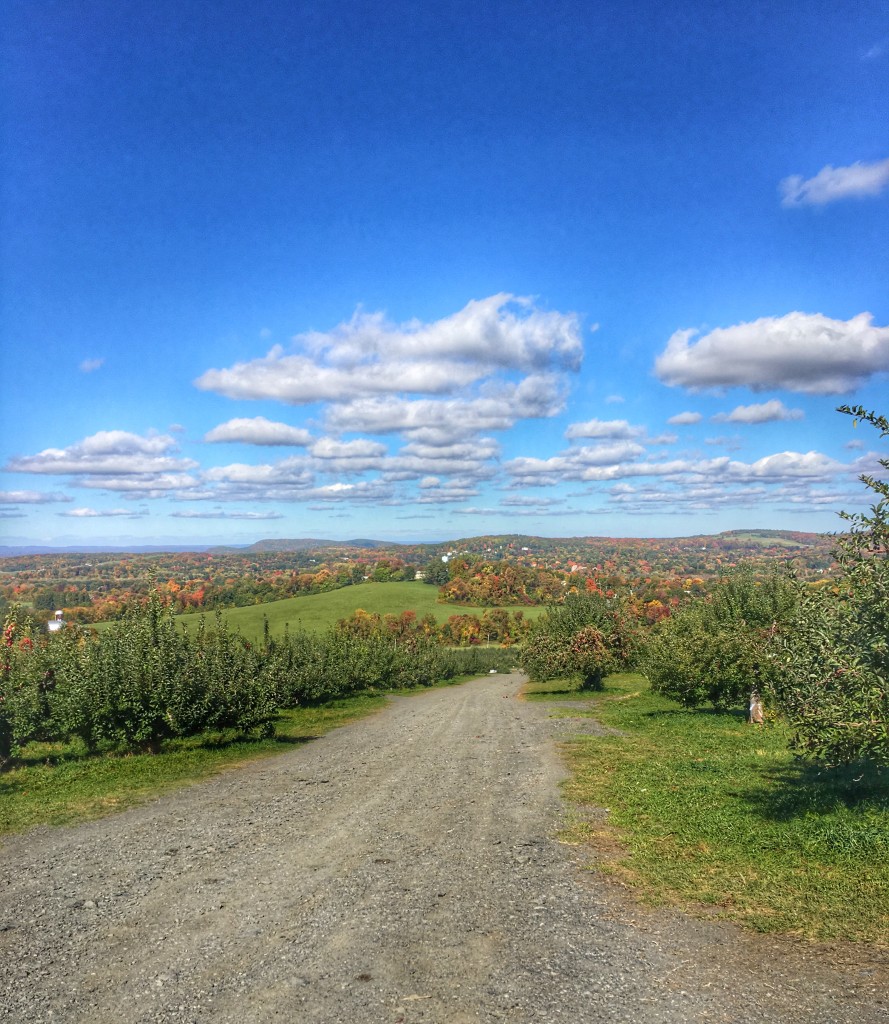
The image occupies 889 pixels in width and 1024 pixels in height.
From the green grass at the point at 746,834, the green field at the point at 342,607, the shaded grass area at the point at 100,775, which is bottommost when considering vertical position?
the green field at the point at 342,607

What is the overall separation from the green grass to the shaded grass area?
32.0 ft

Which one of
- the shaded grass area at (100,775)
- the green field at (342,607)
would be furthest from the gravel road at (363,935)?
the green field at (342,607)

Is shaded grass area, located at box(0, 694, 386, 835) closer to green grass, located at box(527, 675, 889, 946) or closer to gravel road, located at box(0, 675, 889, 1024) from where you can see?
gravel road, located at box(0, 675, 889, 1024)

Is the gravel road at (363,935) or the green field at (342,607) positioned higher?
the gravel road at (363,935)

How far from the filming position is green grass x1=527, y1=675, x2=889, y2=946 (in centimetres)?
806

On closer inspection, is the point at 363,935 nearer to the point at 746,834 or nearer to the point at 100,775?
the point at 746,834

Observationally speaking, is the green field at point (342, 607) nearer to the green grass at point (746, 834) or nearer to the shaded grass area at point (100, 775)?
the shaded grass area at point (100, 775)

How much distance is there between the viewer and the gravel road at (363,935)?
6.18 m

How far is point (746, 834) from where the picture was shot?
1052cm

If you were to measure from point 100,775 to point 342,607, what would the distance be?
8620cm

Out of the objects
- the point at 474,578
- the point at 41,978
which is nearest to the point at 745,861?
the point at 41,978

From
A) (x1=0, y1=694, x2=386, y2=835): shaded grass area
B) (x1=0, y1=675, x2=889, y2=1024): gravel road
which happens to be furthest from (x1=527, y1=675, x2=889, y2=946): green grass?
(x1=0, y1=694, x2=386, y2=835): shaded grass area

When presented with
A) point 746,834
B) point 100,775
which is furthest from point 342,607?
point 746,834

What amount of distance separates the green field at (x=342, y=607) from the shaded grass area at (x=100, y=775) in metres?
57.8
